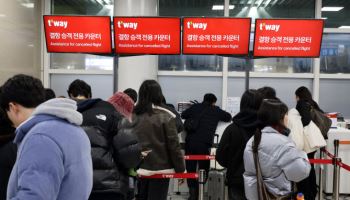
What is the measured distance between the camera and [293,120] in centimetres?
439

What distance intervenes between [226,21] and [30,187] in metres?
3.86

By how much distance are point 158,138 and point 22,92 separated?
74.8 inches

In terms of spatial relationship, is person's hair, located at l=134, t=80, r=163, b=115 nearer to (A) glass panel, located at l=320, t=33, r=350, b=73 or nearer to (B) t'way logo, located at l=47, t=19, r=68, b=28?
(B) t'way logo, located at l=47, t=19, r=68, b=28

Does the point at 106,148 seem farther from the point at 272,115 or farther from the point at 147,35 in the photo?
the point at 147,35

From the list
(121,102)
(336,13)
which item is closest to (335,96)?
(336,13)

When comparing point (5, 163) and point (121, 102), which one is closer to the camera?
point (5, 163)

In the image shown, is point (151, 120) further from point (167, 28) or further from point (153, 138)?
point (167, 28)

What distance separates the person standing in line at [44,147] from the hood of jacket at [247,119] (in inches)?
59.6

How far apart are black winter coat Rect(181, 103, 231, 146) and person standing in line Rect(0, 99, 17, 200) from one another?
11.3 ft

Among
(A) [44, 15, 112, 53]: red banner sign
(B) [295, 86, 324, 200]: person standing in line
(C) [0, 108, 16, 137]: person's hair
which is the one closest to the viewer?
(C) [0, 108, 16, 137]: person's hair

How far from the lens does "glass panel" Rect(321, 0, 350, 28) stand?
7.52m

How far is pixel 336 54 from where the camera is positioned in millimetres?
7484

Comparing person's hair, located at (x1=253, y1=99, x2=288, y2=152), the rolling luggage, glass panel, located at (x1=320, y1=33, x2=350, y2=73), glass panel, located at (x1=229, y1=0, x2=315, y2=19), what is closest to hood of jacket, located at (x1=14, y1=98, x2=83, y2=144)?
person's hair, located at (x1=253, y1=99, x2=288, y2=152)

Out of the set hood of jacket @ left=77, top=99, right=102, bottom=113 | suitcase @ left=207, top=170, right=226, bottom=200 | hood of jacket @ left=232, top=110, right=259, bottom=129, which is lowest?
suitcase @ left=207, top=170, right=226, bottom=200
